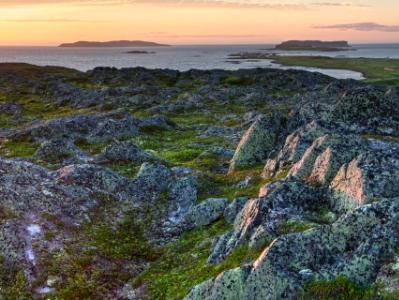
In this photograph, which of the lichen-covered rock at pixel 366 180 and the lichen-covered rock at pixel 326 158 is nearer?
the lichen-covered rock at pixel 366 180

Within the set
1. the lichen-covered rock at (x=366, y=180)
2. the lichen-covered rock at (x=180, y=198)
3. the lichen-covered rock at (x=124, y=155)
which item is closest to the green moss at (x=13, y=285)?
the lichen-covered rock at (x=180, y=198)

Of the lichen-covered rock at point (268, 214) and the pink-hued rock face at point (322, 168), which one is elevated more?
the pink-hued rock face at point (322, 168)

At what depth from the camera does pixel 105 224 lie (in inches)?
→ 1016

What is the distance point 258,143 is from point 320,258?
20.1 meters

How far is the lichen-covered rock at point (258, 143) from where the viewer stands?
34.5 metres

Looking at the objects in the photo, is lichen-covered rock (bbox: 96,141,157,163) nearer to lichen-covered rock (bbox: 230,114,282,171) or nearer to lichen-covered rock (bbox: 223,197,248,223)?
lichen-covered rock (bbox: 230,114,282,171)

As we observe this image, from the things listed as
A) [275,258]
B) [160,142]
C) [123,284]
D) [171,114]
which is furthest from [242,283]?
[171,114]

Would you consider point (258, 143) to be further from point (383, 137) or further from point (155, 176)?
point (383, 137)

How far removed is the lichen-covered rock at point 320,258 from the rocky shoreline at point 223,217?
0.12 ft

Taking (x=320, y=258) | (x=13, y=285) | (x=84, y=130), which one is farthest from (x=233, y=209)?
(x=84, y=130)

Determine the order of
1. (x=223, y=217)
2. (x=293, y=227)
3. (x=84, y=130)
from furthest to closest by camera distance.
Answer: (x=84, y=130)
(x=223, y=217)
(x=293, y=227)

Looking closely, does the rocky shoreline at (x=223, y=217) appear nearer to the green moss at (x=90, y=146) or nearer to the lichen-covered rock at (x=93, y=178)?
the lichen-covered rock at (x=93, y=178)

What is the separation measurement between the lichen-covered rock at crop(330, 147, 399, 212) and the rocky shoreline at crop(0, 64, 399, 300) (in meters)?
0.05

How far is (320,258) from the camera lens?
608 inches
